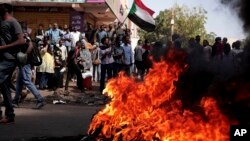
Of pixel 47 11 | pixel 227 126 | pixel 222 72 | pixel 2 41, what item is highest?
pixel 47 11

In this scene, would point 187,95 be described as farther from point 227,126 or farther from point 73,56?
point 73,56

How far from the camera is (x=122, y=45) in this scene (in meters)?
16.0

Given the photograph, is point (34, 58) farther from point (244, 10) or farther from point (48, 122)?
point (244, 10)

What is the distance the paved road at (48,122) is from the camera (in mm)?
7426

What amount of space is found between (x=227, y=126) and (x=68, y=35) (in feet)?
45.6

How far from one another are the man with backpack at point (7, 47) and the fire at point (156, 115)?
2052 millimetres

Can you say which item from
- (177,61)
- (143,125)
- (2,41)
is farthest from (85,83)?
(143,125)

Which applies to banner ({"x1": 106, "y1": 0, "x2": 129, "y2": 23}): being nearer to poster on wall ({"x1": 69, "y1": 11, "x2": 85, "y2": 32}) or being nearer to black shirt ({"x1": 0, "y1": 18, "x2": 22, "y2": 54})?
poster on wall ({"x1": 69, "y1": 11, "x2": 85, "y2": 32})

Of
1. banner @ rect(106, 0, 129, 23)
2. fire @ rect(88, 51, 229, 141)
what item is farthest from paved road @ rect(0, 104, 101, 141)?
banner @ rect(106, 0, 129, 23)

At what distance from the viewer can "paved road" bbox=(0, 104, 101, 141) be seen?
743 cm

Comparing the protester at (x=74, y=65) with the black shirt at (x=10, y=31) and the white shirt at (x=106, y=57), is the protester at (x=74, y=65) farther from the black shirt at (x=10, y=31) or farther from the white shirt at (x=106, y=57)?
the black shirt at (x=10, y=31)

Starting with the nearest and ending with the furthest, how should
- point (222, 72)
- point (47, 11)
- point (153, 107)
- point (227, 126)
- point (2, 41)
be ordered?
point (227, 126) → point (153, 107) → point (222, 72) → point (2, 41) → point (47, 11)

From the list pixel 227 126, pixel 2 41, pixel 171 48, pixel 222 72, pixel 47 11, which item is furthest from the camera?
pixel 47 11

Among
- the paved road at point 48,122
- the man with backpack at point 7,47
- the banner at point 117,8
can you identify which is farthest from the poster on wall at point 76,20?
the man with backpack at point 7,47
